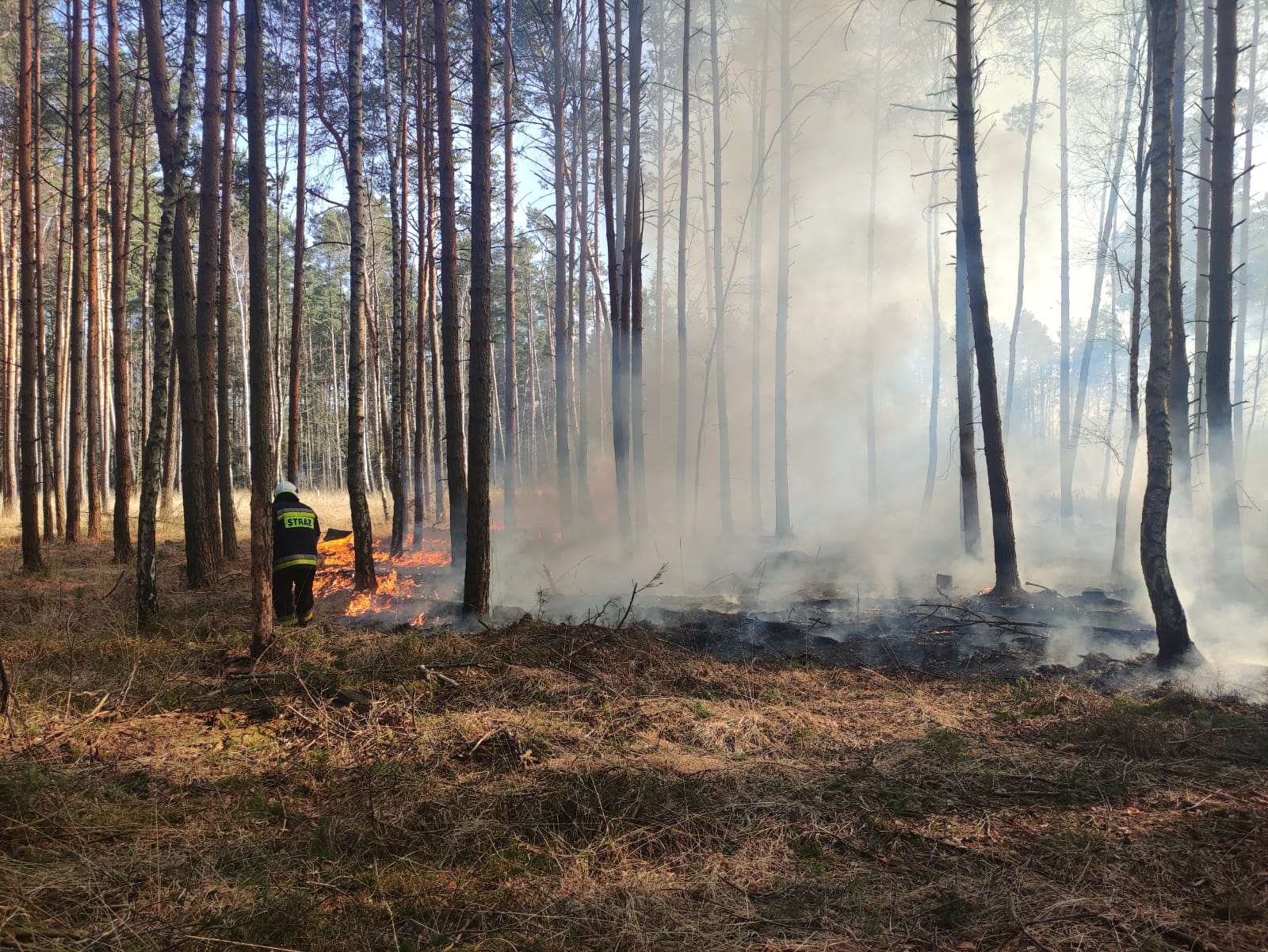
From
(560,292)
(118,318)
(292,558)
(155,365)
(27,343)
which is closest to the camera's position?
(155,365)

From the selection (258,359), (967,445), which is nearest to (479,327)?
(258,359)

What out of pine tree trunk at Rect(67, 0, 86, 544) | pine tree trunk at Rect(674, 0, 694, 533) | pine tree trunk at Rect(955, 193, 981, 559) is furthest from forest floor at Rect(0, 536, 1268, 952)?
pine tree trunk at Rect(674, 0, 694, 533)

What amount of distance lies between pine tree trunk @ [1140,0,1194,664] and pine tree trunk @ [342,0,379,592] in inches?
402

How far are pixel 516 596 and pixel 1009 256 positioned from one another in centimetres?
2621

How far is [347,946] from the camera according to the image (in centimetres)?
255

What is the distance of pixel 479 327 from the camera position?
837cm

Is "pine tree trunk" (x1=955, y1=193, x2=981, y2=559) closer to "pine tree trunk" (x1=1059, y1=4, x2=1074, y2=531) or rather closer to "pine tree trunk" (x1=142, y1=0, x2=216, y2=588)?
"pine tree trunk" (x1=1059, y1=4, x2=1074, y2=531)

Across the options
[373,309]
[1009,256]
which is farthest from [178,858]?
[1009,256]

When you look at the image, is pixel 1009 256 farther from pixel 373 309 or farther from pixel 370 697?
pixel 370 697

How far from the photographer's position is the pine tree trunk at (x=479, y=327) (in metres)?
8.42

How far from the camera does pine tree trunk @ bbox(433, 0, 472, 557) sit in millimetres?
9164

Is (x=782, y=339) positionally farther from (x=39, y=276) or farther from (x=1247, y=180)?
(x=1247, y=180)

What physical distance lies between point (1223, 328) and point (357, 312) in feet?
46.2

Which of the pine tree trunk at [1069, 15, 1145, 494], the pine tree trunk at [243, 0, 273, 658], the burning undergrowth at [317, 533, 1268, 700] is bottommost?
the burning undergrowth at [317, 533, 1268, 700]
